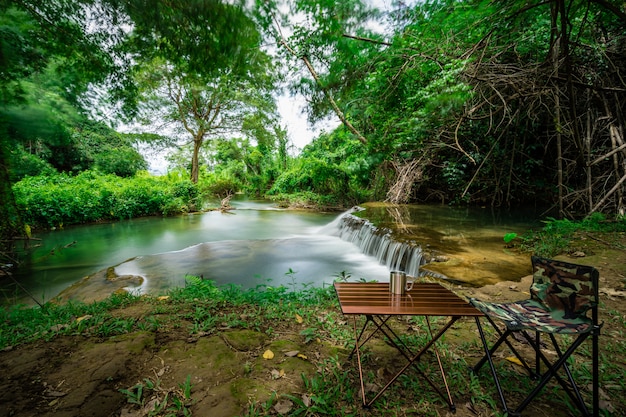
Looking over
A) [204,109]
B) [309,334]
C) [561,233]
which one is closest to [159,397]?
[309,334]

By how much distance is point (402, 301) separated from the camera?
2078 mm

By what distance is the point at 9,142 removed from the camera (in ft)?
8.20

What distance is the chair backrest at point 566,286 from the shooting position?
180 centimetres

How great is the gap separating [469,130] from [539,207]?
508cm


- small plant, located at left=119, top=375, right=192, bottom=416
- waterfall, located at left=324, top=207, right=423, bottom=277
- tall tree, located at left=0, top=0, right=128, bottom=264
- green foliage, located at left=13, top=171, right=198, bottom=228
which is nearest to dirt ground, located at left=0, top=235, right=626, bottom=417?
small plant, located at left=119, top=375, right=192, bottom=416

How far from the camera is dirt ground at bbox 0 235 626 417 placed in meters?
1.77

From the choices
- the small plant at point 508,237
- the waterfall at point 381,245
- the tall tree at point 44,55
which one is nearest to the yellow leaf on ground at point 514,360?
the waterfall at point 381,245

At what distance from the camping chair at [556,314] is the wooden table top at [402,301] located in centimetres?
17

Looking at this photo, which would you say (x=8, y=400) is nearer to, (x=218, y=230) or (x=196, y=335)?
(x=196, y=335)

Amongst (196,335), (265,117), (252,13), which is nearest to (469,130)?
(252,13)

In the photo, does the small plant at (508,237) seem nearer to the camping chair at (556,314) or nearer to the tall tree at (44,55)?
the camping chair at (556,314)

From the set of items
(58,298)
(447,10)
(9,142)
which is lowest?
(58,298)

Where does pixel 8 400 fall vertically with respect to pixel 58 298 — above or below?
above

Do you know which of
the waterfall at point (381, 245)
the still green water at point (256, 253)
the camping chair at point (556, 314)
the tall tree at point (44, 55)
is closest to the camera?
the camping chair at point (556, 314)
